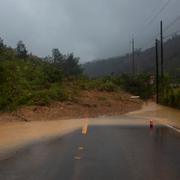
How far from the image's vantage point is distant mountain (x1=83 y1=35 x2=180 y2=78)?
107188 mm

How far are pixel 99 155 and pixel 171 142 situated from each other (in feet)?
15.0

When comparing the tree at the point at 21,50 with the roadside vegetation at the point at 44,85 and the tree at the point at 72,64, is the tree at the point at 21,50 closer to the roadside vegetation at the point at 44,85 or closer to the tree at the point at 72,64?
the roadside vegetation at the point at 44,85

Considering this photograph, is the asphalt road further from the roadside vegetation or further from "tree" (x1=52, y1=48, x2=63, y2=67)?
"tree" (x1=52, y1=48, x2=63, y2=67)

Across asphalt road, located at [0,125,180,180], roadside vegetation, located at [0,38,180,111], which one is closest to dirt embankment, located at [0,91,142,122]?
roadside vegetation, located at [0,38,180,111]

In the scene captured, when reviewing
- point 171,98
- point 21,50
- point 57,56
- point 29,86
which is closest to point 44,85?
point 29,86

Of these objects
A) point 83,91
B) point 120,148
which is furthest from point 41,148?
point 83,91

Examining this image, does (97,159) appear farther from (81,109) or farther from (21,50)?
(21,50)

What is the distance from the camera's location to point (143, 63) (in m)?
134

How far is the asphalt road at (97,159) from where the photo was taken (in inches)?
448

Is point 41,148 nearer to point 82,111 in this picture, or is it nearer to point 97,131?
point 97,131

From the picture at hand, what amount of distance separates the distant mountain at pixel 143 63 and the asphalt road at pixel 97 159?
70871 millimetres

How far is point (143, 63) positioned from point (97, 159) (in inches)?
4764

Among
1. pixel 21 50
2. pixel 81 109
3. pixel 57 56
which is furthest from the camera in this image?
→ pixel 57 56

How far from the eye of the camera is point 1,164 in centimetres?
1315
